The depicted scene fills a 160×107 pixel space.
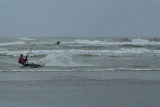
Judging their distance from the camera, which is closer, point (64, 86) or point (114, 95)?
point (114, 95)

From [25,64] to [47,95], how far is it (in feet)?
29.8

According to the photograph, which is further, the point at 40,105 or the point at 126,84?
the point at 126,84

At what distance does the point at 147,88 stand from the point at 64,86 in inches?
127

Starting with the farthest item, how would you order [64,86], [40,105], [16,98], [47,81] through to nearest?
1. [47,81]
2. [64,86]
3. [16,98]
4. [40,105]

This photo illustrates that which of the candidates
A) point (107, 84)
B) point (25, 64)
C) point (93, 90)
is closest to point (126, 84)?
point (107, 84)

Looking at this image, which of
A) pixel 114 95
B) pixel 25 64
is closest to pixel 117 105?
pixel 114 95

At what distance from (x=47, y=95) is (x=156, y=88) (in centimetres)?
Answer: 421

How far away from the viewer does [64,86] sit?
9922mm

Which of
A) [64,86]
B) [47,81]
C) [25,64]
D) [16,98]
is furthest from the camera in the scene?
[25,64]

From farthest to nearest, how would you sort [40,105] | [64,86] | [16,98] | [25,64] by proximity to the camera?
[25,64]
[64,86]
[16,98]
[40,105]

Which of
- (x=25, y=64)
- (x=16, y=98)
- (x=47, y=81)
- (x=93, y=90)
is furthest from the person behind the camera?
(x=25, y=64)

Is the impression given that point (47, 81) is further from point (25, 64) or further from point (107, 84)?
point (25, 64)

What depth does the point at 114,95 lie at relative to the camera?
8.50 metres

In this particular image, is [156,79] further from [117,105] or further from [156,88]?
[117,105]
